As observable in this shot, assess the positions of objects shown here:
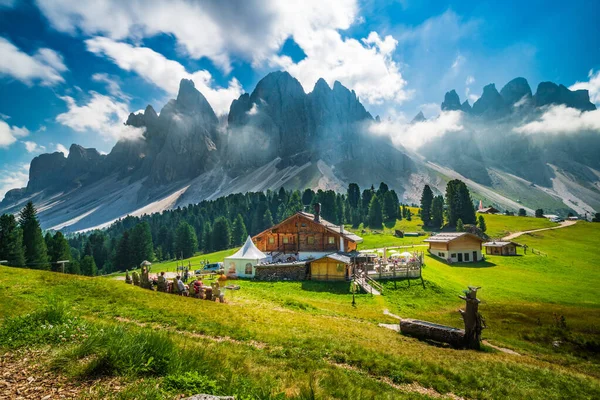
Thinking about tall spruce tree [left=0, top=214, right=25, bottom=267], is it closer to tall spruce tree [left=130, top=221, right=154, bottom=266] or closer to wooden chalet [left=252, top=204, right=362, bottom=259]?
tall spruce tree [left=130, top=221, right=154, bottom=266]

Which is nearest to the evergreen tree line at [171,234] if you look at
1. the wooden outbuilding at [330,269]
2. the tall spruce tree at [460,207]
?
the tall spruce tree at [460,207]

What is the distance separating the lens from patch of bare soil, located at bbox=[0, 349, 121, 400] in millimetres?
4445

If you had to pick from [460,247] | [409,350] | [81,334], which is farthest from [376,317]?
[460,247]

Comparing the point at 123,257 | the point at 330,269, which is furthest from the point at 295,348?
the point at 123,257

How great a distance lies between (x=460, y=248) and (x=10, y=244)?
87007 mm

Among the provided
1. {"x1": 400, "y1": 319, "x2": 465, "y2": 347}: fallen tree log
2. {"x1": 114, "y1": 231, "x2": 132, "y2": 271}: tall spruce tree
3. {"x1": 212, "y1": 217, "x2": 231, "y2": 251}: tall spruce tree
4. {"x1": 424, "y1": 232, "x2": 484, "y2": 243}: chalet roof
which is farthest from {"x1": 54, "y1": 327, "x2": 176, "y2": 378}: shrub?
{"x1": 212, "y1": 217, "x2": 231, "y2": 251}: tall spruce tree

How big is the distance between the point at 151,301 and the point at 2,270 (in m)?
12.2

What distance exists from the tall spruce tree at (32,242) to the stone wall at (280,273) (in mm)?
49489

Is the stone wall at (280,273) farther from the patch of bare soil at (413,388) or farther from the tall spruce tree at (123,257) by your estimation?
the tall spruce tree at (123,257)

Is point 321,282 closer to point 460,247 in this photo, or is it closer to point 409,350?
point 409,350

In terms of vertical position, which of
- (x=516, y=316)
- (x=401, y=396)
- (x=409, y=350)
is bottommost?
(x=516, y=316)

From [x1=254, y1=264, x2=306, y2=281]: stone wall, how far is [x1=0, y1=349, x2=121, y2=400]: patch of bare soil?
3670 centimetres

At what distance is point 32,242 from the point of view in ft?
207

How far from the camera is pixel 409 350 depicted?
13.1 m
